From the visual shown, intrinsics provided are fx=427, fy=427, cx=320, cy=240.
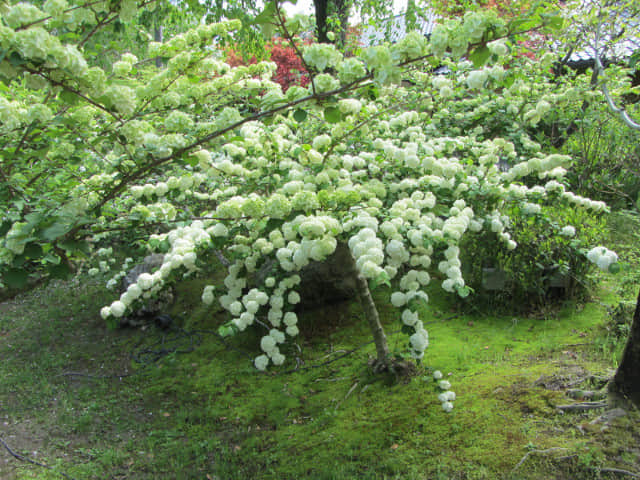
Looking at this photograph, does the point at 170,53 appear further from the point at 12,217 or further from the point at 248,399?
the point at 248,399

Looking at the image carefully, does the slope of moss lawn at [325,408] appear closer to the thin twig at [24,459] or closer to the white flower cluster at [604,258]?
the thin twig at [24,459]

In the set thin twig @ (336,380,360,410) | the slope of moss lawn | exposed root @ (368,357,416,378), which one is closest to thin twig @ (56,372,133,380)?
the slope of moss lawn

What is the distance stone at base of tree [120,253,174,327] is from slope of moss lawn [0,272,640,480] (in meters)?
0.35

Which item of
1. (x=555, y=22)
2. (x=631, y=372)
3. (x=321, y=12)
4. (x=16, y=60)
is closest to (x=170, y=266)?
(x=16, y=60)

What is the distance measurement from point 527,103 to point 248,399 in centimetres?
389

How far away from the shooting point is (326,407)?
2859mm

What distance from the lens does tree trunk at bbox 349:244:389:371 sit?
2.71 meters

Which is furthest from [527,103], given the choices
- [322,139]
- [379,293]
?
[322,139]

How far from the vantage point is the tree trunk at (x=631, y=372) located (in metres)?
2.04

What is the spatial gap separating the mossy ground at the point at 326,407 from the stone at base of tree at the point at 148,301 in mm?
286

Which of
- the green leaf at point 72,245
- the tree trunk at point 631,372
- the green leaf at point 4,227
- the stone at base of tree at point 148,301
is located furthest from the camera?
the stone at base of tree at point 148,301

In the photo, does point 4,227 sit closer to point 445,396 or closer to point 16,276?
point 16,276

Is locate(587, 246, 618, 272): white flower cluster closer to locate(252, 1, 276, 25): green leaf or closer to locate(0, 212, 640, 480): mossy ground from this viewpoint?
→ locate(0, 212, 640, 480): mossy ground

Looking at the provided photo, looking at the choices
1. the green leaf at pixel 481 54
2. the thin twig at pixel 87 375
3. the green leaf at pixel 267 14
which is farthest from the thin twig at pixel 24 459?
the green leaf at pixel 481 54
